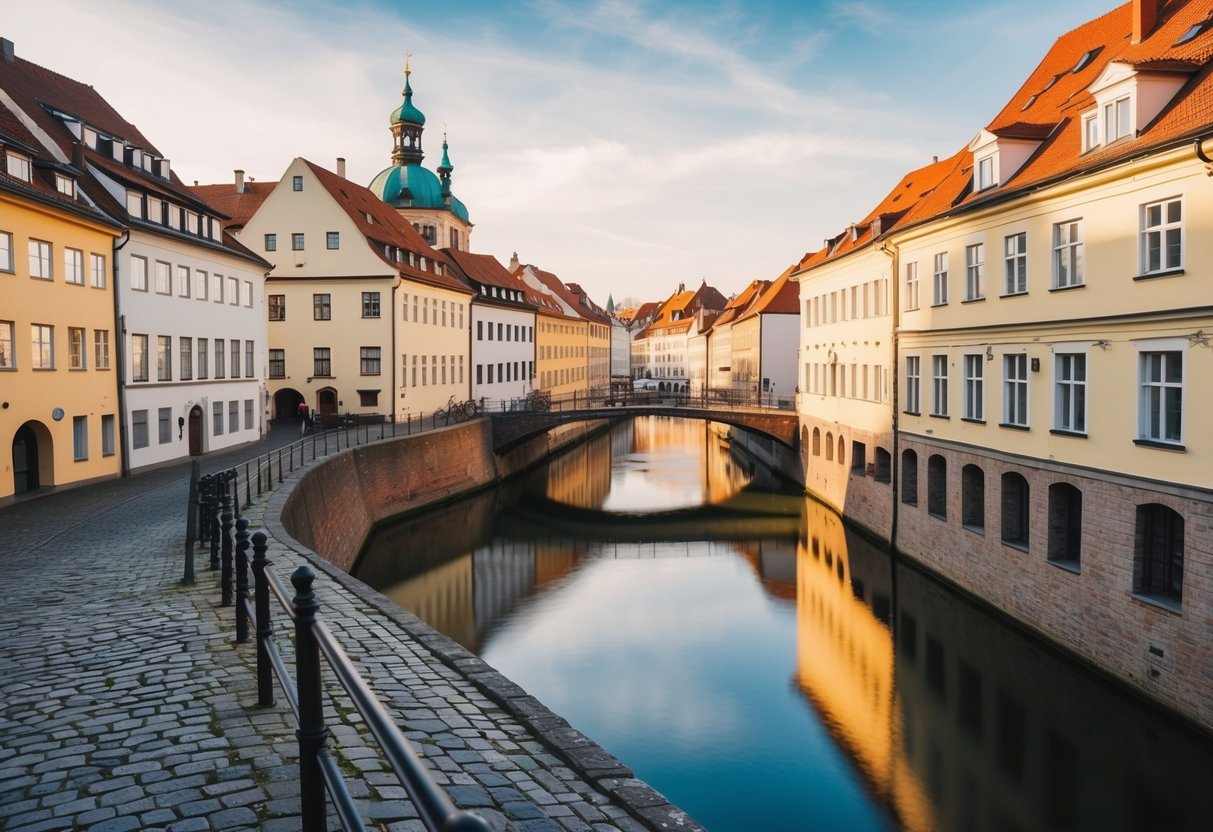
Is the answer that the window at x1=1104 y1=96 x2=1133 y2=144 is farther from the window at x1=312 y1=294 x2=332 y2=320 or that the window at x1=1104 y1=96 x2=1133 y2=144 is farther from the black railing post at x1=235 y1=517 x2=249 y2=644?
the window at x1=312 y1=294 x2=332 y2=320

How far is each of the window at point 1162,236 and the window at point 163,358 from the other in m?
23.7

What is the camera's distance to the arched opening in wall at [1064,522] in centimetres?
1723

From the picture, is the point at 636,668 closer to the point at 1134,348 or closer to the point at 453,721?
the point at 1134,348

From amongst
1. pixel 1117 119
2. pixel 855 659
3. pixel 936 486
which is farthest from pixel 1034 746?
pixel 936 486

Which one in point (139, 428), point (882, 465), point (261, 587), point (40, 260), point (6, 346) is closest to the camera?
point (261, 587)

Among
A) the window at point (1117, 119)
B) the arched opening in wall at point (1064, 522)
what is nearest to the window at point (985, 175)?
the window at point (1117, 119)

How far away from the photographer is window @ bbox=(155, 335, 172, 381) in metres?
26.5

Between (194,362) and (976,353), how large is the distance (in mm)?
21909

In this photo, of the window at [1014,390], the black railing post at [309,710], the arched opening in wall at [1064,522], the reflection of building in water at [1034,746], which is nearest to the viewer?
the black railing post at [309,710]

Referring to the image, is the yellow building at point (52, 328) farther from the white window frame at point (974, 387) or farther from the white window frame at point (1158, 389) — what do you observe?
the white window frame at point (1158, 389)

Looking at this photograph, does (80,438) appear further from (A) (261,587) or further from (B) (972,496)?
(B) (972,496)

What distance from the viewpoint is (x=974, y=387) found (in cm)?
2109

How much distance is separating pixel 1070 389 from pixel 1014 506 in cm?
332

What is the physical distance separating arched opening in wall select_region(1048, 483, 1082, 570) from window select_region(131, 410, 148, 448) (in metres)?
21.7
